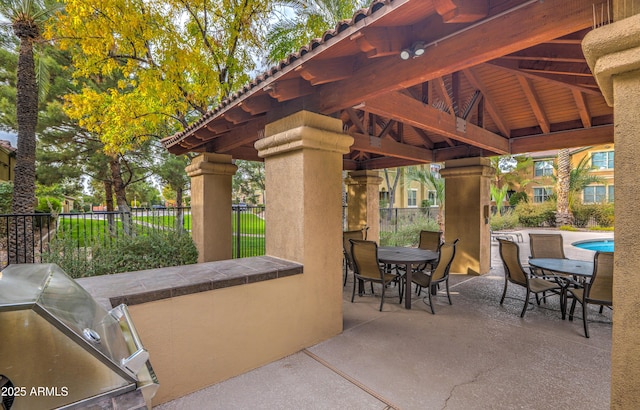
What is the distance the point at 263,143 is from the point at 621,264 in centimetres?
335

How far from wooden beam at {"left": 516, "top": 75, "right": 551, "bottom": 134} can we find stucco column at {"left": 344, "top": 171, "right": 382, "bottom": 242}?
13.7ft

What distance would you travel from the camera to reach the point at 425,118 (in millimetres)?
4012

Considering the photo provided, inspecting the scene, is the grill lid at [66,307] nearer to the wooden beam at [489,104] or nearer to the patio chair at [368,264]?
the patio chair at [368,264]

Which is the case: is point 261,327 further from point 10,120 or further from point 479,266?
point 10,120

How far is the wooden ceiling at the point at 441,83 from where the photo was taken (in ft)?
6.45

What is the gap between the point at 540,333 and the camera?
3.60m

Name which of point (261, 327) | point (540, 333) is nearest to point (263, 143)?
point (261, 327)

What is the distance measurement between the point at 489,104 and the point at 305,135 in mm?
3974

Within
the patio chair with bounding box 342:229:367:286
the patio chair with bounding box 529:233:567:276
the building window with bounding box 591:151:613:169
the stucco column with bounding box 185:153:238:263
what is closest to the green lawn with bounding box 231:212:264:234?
the stucco column with bounding box 185:153:238:263

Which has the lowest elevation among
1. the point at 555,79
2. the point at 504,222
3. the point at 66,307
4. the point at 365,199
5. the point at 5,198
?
the point at 504,222

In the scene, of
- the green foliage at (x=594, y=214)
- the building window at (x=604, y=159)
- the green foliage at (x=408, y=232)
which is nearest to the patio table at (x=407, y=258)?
the green foliage at (x=408, y=232)

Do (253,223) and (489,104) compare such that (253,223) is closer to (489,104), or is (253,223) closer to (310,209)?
(310,209)

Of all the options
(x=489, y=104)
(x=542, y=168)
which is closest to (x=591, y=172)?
(x=542, y=168)

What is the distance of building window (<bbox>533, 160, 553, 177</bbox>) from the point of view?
22859mm
